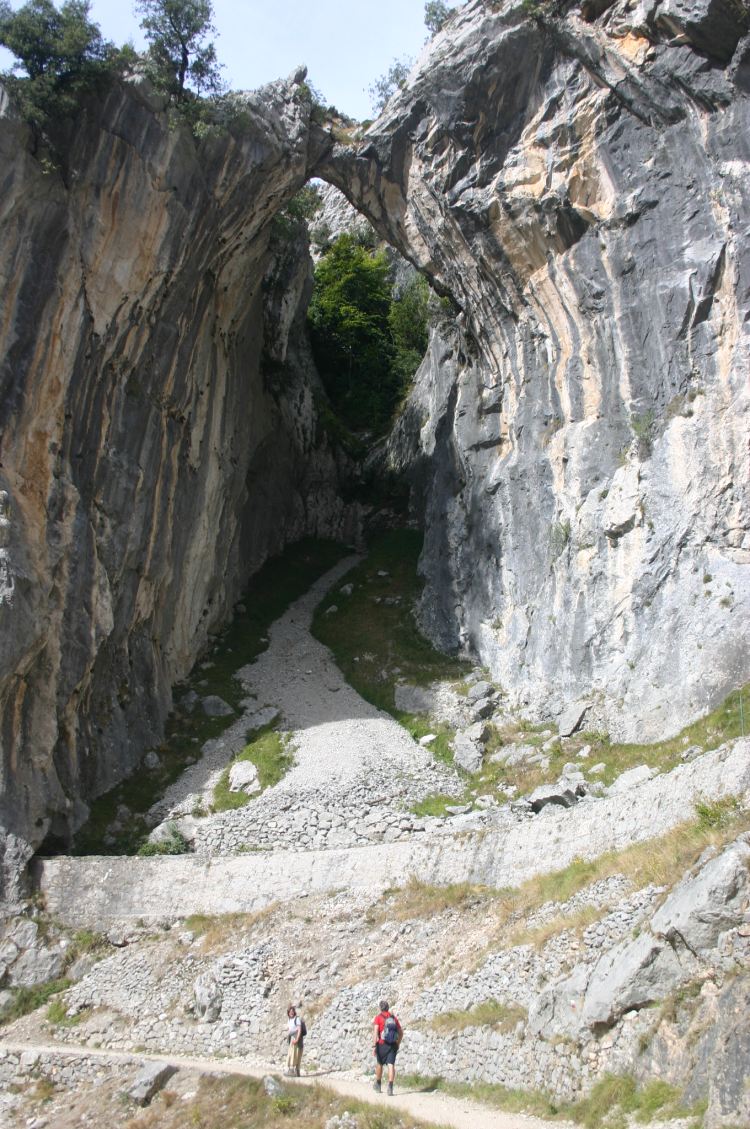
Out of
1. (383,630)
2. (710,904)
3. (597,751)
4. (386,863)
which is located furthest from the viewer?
(383,630)

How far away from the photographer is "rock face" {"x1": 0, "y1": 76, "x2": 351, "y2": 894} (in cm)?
2088

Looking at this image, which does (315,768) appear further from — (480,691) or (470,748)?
(480,691)

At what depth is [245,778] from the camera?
2291cm

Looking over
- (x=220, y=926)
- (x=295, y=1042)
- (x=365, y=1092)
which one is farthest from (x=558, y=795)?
(x=365, y=1092)

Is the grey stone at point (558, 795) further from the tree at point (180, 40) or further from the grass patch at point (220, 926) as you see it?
the tree at point (180, 40)

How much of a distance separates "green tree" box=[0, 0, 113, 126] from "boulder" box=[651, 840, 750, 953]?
21.7 meters

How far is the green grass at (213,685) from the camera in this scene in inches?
842

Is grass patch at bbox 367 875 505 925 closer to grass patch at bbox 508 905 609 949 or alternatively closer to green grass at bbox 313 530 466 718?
grass patch at bbox 508 905 609 949

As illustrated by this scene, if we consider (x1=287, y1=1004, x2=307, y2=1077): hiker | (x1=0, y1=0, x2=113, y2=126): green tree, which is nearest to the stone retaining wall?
(x1=287, y1=1004, x2=307, y2=1077): hiker

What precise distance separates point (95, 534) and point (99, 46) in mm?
12251

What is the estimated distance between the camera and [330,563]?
38.7m

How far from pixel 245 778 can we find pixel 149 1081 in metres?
9.69

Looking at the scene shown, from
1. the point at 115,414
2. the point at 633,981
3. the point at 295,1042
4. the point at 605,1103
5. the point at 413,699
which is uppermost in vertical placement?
the point at 115,414

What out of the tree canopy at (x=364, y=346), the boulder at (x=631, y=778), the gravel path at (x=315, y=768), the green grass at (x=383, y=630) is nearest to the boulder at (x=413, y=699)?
the green grass at (x=383, y=630)
